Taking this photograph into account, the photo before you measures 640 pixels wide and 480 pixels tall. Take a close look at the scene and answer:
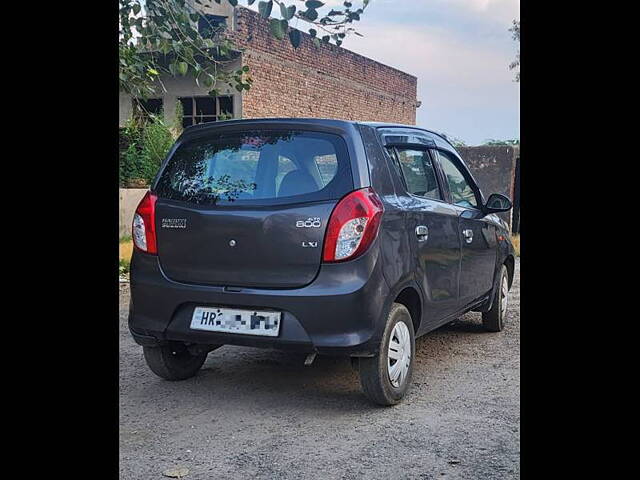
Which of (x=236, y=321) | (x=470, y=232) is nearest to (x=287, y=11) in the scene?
(x=470, y=232)

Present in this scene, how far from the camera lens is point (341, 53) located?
21484mm

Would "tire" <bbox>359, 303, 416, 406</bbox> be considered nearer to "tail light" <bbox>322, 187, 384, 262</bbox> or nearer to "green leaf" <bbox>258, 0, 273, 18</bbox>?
"tail light" <bbox>322, 187, 384, 262</bbox>

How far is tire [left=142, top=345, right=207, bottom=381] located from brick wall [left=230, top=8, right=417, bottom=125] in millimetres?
10852

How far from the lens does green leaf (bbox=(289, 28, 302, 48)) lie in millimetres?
5230

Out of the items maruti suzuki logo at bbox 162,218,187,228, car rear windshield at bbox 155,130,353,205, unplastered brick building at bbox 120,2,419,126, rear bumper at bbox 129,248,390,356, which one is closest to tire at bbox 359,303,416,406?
rear bumper at bbox 129,248,390,356

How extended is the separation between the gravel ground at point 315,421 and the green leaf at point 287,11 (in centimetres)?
262

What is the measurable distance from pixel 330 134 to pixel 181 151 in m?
1.02

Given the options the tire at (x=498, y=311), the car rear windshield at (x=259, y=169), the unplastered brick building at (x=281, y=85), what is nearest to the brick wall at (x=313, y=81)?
the unplastered brick building at (x=281, y=85)

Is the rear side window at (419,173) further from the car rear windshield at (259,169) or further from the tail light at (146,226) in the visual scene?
the tail light at (146,226)

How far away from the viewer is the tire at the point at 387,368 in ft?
13.3

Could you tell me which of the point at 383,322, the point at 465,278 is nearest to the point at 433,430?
the point at 383,322

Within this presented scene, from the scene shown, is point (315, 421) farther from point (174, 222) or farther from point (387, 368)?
point (174, 222)

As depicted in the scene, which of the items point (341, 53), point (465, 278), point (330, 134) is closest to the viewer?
point (330, 134)
